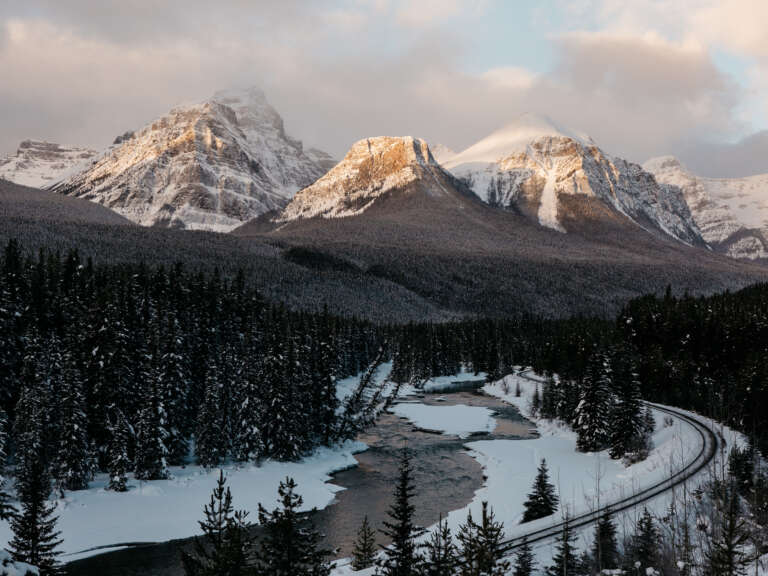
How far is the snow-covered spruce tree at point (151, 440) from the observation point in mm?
47281

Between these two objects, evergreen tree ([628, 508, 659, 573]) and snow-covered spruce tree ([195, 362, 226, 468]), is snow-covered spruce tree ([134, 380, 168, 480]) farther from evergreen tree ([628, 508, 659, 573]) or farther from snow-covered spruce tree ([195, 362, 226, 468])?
evergreen tree ([628, 508, 659, 573])

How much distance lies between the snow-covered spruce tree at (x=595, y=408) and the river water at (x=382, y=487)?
10.6 m

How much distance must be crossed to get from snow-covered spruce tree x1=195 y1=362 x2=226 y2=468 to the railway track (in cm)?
3094

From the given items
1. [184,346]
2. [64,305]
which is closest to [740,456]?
[184,346]

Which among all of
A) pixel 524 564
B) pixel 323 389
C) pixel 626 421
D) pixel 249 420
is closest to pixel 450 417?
pixel 323 389

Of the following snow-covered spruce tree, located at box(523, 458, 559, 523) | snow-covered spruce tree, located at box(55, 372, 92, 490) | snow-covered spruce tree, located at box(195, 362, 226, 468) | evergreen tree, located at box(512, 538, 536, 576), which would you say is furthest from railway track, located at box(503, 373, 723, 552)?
snow-covered spruce tree, located at box(55, 372, 92, 490)

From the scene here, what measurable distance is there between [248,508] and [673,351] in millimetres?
70567

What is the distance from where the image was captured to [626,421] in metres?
53.2

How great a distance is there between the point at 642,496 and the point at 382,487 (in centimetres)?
2041

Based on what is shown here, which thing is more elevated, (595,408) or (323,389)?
(323,389)

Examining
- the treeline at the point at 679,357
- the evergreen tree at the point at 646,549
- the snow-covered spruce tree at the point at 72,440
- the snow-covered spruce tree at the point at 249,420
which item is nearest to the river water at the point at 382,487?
the snow-covered spruce tree at the point at 249,420

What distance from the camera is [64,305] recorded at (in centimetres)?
5572

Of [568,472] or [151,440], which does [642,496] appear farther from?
[151,440]

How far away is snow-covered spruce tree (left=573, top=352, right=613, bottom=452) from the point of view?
5691cm
